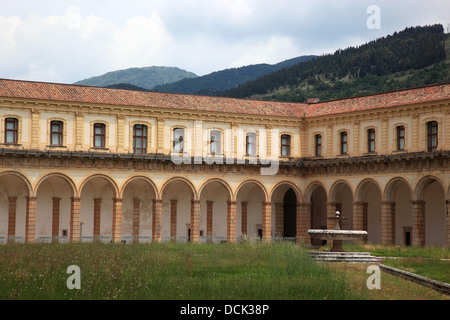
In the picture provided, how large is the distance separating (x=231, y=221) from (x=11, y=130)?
49.7ft

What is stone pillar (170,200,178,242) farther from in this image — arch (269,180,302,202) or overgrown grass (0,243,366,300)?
overgrown grass (0,243,366,300)

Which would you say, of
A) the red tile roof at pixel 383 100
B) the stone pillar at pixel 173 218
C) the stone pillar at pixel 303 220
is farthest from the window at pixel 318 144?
the stone pillar at pixel 173 218

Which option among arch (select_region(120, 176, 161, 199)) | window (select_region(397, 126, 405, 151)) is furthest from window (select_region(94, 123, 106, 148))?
window (select_region(397, 126, 405, 151))

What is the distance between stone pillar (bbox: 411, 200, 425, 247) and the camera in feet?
151

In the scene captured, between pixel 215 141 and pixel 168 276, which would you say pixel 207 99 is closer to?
pixel 215 141

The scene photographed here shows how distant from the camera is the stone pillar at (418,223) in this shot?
45875mm

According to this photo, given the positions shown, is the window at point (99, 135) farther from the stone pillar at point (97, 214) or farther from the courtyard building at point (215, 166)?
the stone pillar at point (97, 214)

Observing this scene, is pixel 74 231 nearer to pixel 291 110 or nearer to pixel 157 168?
pixel 157 168

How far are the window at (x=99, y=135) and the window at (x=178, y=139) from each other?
465 centimetres

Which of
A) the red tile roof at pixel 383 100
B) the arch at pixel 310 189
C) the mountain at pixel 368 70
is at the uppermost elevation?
the mountain at pixel 368 70

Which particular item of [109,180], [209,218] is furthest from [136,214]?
[209,218]

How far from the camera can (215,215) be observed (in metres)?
→ 54.8

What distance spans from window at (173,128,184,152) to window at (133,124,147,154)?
1.92 m
